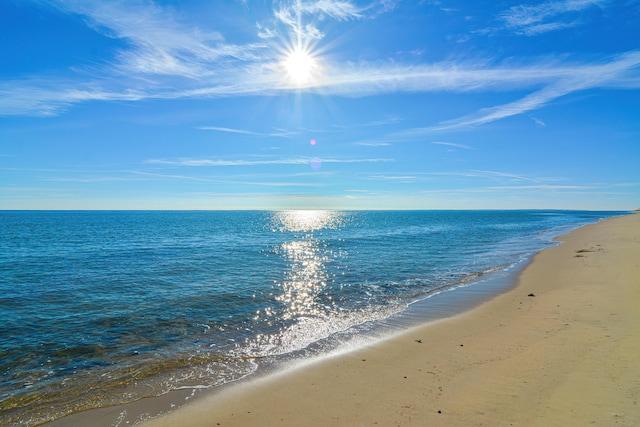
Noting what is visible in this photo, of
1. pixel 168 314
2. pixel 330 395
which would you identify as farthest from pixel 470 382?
pixel 168 314

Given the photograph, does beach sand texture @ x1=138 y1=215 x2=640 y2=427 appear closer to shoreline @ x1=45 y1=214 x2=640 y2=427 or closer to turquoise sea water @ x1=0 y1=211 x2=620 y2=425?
shoreline @ x1=45 y1=214 x2=640 y2=427

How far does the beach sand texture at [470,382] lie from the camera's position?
22.2 ft

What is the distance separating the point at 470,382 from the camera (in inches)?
319

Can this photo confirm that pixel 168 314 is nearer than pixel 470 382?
No

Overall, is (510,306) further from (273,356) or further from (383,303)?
(273,356)

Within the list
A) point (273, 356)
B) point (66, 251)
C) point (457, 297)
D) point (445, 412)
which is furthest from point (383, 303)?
point (66, 251)

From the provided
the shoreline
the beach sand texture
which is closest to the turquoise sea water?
the shoreline

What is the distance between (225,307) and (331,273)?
10810mm

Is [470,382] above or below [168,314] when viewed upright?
above

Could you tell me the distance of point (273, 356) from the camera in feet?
36.3

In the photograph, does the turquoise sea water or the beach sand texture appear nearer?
the beach sand texture

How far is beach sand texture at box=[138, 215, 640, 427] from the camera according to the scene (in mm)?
6758

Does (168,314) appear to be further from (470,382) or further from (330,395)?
(470,382)

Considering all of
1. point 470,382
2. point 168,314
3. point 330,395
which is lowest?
point 168,314
